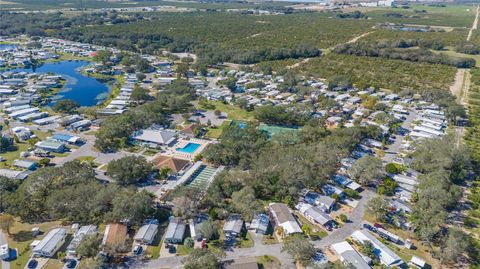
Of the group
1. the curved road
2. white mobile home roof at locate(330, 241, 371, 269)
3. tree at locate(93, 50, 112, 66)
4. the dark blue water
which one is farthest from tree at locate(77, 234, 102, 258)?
tree at locate(93, 50, 112, 66)

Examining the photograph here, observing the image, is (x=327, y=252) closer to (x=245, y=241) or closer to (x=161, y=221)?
(x=245, y=241)

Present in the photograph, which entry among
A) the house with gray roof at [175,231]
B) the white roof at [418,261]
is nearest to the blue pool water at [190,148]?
the house with gray roof at [175,231]

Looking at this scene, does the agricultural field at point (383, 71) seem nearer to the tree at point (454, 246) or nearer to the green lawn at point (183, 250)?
the tree at point (454, 246)

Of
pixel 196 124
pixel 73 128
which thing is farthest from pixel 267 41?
pixel 73 128

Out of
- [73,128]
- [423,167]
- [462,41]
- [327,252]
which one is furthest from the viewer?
[462,41]

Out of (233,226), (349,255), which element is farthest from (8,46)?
(349,255)

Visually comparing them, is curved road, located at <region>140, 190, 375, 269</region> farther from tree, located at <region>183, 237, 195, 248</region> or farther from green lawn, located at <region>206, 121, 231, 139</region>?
green lawn, located at <region>206, 121, 231, 139</region>

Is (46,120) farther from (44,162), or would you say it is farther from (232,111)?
(232,111)
